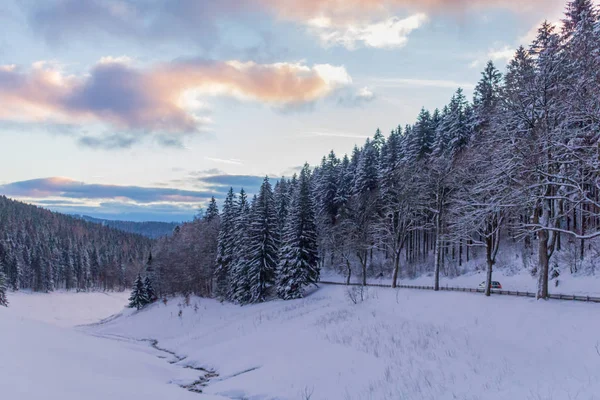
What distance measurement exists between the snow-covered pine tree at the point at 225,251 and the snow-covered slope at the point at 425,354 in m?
31.3

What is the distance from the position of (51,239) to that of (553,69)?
165 m

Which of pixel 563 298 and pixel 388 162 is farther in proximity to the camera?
pixel 388 162

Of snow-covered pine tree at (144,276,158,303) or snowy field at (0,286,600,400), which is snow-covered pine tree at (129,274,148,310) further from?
snowy field at (0,286,600,400)

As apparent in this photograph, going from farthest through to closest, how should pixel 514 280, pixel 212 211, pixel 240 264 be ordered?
pixel 212 211
pixel 240 264
pixel 514 280

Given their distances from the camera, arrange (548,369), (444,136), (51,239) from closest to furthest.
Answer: (548,369)
(444,136)
(51,239)

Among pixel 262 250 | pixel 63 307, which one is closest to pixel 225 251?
→ pixel 262 250

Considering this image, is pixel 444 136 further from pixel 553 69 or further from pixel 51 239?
pixel 51 239

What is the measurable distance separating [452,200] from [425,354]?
531 inches

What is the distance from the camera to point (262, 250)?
169 ft

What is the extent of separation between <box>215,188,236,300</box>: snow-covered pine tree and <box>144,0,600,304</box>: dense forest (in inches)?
8.2

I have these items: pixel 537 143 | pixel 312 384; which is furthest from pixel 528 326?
pixel 312 384

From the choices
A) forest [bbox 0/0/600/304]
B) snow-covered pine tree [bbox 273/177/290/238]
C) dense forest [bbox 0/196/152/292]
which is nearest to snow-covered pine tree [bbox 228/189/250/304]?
forest [bbox 0/0/600/304]

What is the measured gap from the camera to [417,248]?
5869 centimetres

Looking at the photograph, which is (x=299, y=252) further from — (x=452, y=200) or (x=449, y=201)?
(x=452, y=200)
